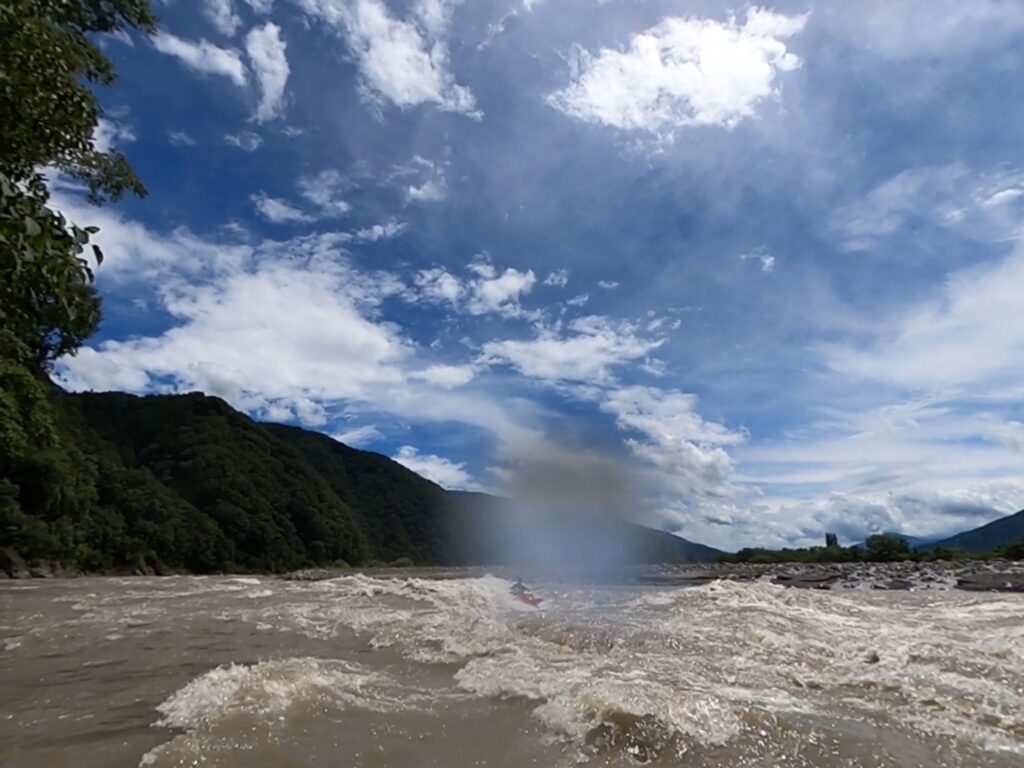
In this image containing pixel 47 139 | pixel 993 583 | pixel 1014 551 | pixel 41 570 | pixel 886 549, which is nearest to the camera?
pixel 47 139

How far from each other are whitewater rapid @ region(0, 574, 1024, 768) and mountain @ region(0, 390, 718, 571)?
10.5 metres

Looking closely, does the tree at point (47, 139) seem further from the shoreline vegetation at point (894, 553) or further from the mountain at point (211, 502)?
the shoreline vegetation at point (894, 553)

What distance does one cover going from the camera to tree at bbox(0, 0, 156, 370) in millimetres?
2701

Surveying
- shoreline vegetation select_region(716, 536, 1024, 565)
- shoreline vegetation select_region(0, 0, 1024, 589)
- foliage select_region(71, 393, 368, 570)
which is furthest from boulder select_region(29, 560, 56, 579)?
shoreline vegetation select_region(716, 536, 1024, 565)

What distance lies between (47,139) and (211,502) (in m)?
68.7

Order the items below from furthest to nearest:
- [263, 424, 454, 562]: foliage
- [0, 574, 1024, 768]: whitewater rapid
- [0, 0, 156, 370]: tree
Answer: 1. [263, 424, 454, 562]: foliage
2. [0, 574, 1024, 768]: whitewater rapid
3. [0, 0, 156, 370]: tree

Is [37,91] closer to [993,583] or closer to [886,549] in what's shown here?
[993,583]

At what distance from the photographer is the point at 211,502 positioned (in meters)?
66.2

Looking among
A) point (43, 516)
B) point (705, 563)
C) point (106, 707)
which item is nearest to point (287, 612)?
point (106, 707)

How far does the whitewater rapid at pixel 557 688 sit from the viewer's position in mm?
3764

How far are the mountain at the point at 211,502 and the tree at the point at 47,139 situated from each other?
982 cm

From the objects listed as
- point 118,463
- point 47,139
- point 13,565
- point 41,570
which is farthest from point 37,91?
point 118,463

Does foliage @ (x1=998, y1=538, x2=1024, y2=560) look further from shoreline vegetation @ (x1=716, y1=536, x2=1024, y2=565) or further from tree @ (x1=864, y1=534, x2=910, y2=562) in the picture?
tree @ (x1=864, y1=534, x2=910, y2=562)

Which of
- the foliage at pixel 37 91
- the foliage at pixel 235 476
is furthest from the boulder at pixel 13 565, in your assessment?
the foliage at pixel 37 91
